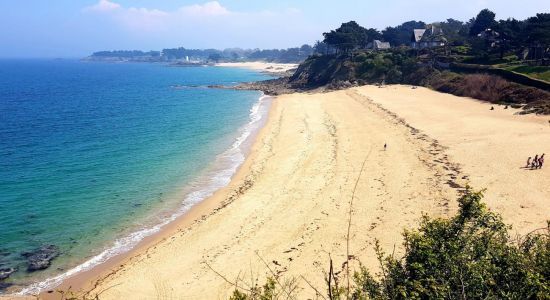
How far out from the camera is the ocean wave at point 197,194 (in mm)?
20844

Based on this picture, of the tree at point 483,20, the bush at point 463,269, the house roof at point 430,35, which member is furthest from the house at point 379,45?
the bush at point 463,269

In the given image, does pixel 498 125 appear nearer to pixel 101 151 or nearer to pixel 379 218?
pixel 379 218

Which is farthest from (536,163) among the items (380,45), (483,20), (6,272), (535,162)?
(380,45)

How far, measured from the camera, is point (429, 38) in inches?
3792

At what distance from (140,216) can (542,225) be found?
24.7 metres

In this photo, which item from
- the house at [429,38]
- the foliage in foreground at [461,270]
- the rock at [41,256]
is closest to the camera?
the foliage in foreground at [461,270]

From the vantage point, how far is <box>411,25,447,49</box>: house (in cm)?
9431

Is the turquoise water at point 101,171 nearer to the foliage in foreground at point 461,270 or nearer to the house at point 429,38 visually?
the foliage in foreground at point 461,270

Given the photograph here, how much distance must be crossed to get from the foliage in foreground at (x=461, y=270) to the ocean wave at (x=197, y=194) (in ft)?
53.1

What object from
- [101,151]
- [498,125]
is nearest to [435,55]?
[498,125]

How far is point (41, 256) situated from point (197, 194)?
39.4 feet

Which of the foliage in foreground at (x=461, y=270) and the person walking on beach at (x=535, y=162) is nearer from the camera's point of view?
the foliage in foreground at (x=461, y=270)

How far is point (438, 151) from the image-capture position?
1358 inches

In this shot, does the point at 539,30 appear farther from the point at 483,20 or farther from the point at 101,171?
the point at 101,171
